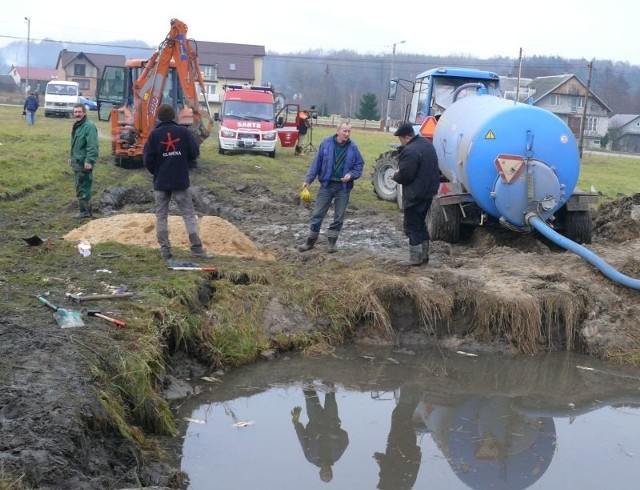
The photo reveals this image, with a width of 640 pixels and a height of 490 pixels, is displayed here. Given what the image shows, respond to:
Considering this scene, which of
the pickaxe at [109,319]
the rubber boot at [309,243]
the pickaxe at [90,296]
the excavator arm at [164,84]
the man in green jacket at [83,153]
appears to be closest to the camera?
the pickaxe at [109,319]

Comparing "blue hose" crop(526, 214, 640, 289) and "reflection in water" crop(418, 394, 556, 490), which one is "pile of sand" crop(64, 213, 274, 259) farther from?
"reflection in water" crop(418, 394, 556, 490)

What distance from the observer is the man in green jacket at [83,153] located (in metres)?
12.9

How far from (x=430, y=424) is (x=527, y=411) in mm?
974

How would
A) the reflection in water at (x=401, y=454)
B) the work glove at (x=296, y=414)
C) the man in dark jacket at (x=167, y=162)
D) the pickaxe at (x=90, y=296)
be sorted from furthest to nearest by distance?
1. the man in dark jacket at (x=167, y=162)
2. the pickaxe at (x=90, y=296)
3. the work glove at (x=296, y=414)
4. the reflection in water at (x=401, y=454)

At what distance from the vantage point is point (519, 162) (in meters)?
10.8

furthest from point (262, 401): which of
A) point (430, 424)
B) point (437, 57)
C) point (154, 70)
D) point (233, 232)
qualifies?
point (437, 57)

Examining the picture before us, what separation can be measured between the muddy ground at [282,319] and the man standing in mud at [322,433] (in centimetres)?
116

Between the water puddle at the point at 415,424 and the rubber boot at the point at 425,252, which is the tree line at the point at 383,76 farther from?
the water puddle at the point at 415,424

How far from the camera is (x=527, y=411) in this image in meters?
7.26

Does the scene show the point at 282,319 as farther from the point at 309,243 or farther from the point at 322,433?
the point at 309,243

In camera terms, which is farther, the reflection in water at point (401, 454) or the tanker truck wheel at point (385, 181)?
the tanker truck wheel at point (385, 181)

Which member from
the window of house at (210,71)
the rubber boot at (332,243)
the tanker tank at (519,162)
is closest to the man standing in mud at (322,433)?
the rubber boot at (332,243)

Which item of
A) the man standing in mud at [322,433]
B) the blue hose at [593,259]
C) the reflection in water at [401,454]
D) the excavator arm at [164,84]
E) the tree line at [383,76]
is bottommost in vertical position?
the man standing in mud at [322,433]

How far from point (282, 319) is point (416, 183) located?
108 inches
